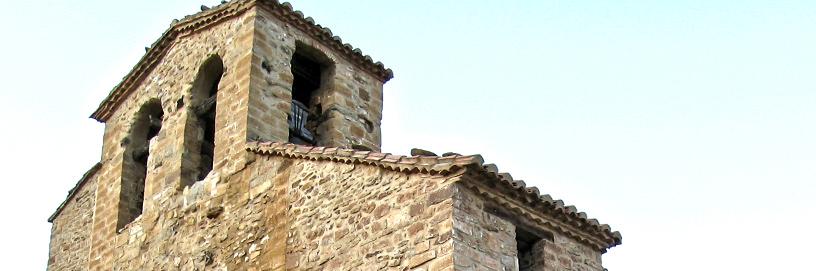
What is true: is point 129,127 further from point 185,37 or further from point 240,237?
point 240,237

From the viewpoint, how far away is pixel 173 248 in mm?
12570

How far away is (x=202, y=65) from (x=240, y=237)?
3.07 metres

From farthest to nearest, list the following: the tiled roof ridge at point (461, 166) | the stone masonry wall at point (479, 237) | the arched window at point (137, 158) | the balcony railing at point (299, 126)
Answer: the arched window at point (137, 158) → the balcony railing at point (299, 126) → the tiled roof ridge at point (461, 166) → the stone masonry wall at point (479, 237)

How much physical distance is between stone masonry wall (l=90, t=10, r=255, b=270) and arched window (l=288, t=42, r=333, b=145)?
2.79 feet

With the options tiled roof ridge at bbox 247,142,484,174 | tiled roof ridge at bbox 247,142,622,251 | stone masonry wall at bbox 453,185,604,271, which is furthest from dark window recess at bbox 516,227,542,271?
tiled roof ridge at bbox 247,142,484,174

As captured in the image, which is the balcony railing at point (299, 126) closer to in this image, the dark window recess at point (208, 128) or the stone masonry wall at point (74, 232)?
the dark window recess at point (208, 128)

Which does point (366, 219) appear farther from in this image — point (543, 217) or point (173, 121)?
point (173, 121)

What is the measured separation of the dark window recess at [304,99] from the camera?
43.4 feet

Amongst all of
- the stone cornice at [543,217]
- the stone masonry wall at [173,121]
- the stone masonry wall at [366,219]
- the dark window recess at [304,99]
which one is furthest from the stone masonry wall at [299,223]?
the dark window recess at [304,99]

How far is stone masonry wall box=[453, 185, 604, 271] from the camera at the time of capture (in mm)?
9094

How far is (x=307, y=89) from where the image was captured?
46.3ft

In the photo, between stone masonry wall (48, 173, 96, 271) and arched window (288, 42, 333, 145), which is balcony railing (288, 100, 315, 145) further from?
stone masonry wall (48, 173, 96, 271)

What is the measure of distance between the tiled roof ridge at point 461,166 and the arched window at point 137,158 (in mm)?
3572

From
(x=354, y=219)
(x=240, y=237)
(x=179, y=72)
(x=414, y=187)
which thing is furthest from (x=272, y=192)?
(x=179, y=72)
